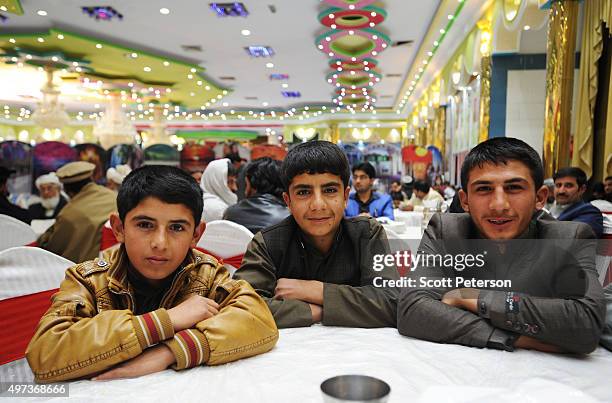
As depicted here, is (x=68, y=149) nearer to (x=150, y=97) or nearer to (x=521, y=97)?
(x=521, y=97)

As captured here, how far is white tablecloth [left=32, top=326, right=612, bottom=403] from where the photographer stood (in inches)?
35.2

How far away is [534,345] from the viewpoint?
1164 mm

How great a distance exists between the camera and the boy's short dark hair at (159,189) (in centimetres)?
122

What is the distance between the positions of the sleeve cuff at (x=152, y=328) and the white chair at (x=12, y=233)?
2.26 metres

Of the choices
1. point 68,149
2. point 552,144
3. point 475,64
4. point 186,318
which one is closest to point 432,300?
point 186,318

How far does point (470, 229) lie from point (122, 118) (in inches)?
656

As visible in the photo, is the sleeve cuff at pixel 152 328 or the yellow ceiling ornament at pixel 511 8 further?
the yellow ceiling ornament at pixel 511 8

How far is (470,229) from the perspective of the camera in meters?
1.39

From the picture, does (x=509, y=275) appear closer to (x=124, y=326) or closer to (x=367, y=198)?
(x=124, y=326)

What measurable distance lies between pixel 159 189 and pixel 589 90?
198 inches

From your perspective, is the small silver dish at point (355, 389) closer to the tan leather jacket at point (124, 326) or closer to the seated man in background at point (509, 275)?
the tan leather jacket at point (124, 326)

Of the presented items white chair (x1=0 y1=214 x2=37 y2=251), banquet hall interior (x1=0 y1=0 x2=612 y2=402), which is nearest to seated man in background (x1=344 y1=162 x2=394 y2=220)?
banquet hall interior (x1=0 y1=0 x2=612 y2=402)

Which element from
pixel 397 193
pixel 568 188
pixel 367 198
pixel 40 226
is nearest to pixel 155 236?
pixel 568 188

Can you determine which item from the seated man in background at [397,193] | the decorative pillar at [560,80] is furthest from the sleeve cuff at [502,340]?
the seated man in background at [397,193]
